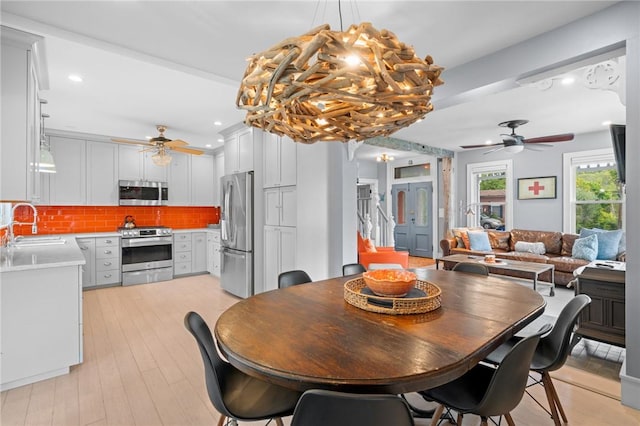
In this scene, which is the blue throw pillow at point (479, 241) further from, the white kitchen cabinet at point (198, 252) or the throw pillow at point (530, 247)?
the white kitchen cabinet at point (198, 252)

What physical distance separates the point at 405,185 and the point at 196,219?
5366mm

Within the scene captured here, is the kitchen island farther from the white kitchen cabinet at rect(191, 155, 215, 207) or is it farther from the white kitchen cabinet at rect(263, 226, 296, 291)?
the white kitchen cabinet at rect(191, 155, 215, 207)

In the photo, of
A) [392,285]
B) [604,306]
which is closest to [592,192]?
[604,306]

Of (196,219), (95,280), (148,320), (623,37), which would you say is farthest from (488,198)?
(95,280)

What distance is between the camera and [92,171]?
17.8 ft

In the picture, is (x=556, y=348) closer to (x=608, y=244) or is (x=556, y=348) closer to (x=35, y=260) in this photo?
(x=35, y=260)

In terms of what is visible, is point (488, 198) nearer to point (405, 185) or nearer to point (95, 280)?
point (405, 185)

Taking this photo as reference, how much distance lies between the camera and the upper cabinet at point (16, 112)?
7.51 feet

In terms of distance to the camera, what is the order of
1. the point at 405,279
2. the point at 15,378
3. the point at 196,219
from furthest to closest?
1. the point at 196,219
2. the point at 15,378
3. the point at 405,279

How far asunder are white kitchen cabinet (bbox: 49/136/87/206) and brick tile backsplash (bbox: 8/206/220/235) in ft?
1.40

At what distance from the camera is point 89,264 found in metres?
5.14

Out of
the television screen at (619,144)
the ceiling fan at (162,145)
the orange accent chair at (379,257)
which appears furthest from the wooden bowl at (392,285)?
the ceiling fan at (162,145)

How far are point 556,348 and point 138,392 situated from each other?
8.96 feet

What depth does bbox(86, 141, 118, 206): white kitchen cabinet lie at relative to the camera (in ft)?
17.8
